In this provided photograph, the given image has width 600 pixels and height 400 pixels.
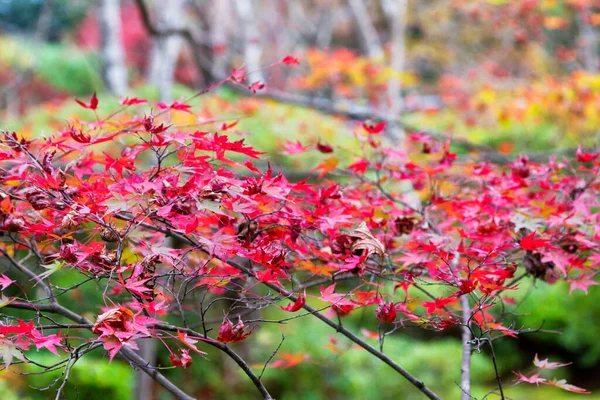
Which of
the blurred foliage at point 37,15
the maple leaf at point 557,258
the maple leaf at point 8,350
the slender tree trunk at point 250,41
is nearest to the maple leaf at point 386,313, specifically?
the maple leaf at point 557,258

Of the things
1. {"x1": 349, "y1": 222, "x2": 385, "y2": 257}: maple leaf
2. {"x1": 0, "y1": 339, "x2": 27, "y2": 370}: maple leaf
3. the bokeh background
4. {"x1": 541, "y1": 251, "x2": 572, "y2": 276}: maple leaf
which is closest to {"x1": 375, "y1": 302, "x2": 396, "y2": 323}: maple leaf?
{"x1": 349, "y1": 222, "x2": 385, "y2": 257}: maple leaf

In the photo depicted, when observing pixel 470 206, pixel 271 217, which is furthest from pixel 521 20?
pixel 271 217

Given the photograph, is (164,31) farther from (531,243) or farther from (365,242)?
(531,243)

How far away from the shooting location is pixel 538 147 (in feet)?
25.3

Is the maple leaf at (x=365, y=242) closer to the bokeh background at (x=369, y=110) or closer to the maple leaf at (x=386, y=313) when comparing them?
the maple leaf at (x=386, y=313)

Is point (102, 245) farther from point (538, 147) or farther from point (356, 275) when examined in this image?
point (538, 147)

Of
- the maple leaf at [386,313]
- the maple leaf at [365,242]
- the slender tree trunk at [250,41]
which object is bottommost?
the maple leaf at [386,313]

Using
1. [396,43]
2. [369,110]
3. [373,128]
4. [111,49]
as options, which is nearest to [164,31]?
[369,110]

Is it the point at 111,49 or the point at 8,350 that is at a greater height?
the point at 111,49

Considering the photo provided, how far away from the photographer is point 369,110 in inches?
216

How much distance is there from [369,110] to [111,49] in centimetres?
497

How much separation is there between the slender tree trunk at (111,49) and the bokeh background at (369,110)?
0.02 metres

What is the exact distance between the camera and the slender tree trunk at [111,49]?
855 centimetres

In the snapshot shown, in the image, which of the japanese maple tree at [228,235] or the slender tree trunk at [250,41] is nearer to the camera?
the japanese maple tree at [228,235]
